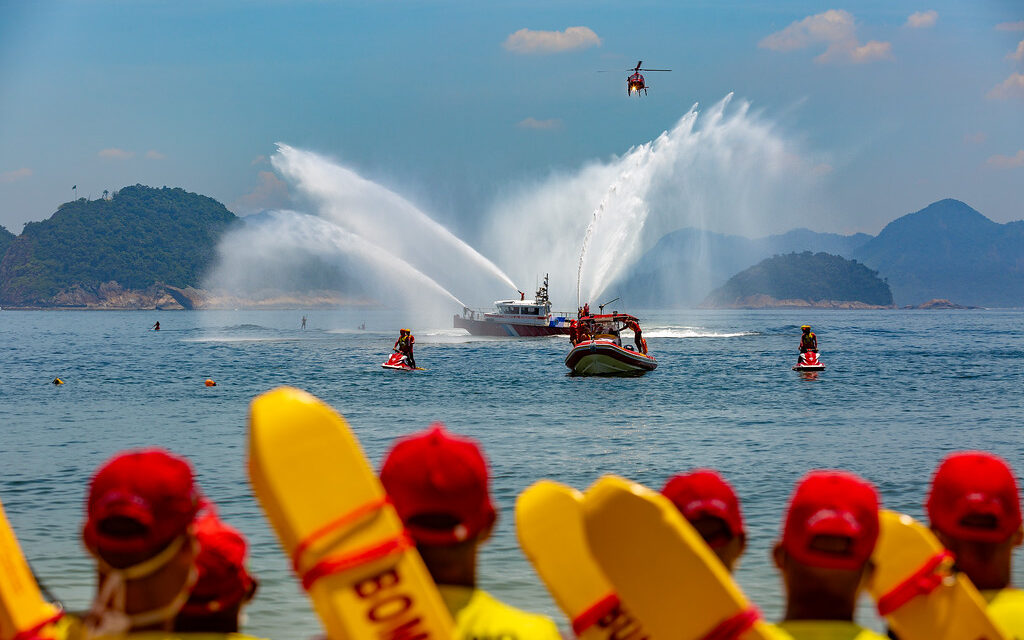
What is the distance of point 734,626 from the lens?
9.66 feet

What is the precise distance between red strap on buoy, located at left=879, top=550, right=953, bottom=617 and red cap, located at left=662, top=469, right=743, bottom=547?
0.57 metres

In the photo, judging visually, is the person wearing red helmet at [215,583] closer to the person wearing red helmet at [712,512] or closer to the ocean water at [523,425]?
the person wearing red helmet at [712,512]

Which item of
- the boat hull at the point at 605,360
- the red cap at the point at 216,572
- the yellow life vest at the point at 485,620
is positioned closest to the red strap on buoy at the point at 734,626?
the yellow life vest at the point at 485,620

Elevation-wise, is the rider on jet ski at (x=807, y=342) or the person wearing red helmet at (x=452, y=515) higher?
the person wearing red helmet at (x=452, y=515)

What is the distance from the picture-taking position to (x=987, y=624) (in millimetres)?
3508

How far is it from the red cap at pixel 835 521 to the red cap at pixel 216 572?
1.97m

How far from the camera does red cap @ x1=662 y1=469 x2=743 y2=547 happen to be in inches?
145

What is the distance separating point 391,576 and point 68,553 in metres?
12.2

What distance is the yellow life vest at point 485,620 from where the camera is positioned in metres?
3.21

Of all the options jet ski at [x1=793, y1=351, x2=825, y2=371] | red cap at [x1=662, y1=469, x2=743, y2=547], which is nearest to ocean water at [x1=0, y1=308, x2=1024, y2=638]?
jet ski at [x1=793, y1=351, x2=825, y2=371]

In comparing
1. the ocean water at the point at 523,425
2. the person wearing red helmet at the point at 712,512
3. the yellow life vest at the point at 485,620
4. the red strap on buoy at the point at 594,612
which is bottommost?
the ocean water at the point at 523,425

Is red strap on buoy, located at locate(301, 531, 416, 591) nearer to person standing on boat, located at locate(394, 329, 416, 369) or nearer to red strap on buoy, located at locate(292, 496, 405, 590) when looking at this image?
red strap on buoy, located at locate(292, 496, 405, 590)

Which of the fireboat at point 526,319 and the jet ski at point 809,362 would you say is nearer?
the jet ski at point 809,362

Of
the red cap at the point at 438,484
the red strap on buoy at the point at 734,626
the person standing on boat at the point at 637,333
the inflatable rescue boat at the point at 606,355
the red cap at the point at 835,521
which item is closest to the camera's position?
the red strap on buoy at the point at 734,626
